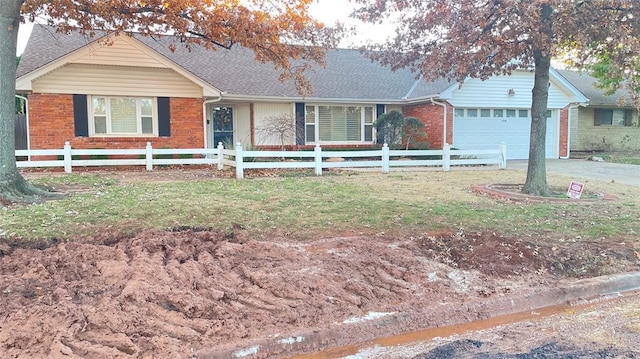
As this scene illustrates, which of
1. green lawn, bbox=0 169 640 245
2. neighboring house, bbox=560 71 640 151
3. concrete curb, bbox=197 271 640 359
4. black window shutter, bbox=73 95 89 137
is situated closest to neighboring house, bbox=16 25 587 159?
black window shutter, bbox=73 95 89 137

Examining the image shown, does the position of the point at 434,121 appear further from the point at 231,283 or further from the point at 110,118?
the point at 231,283

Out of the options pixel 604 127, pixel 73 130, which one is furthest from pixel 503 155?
pixel 73 130

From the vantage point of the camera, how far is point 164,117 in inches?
697

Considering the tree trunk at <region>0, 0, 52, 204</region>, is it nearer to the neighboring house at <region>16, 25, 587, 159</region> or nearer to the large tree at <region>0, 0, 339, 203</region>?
the large tree at <region>0, 0, 339, 203</region>

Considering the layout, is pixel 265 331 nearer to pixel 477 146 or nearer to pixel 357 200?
pixel 357 200

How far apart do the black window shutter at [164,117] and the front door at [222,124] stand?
2.94 m

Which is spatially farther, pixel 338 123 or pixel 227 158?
pixel 338 123

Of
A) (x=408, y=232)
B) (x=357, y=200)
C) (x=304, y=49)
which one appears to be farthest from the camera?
(x=304, y=49)

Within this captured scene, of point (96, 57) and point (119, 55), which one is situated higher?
point (119, 55)

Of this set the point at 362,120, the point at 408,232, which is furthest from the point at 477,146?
the point at 408,232

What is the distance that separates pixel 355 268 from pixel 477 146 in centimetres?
1808

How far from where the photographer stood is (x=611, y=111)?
2812 centimetres

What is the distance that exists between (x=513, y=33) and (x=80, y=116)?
1392cm

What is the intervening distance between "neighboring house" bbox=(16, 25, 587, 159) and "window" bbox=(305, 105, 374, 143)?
4cm
